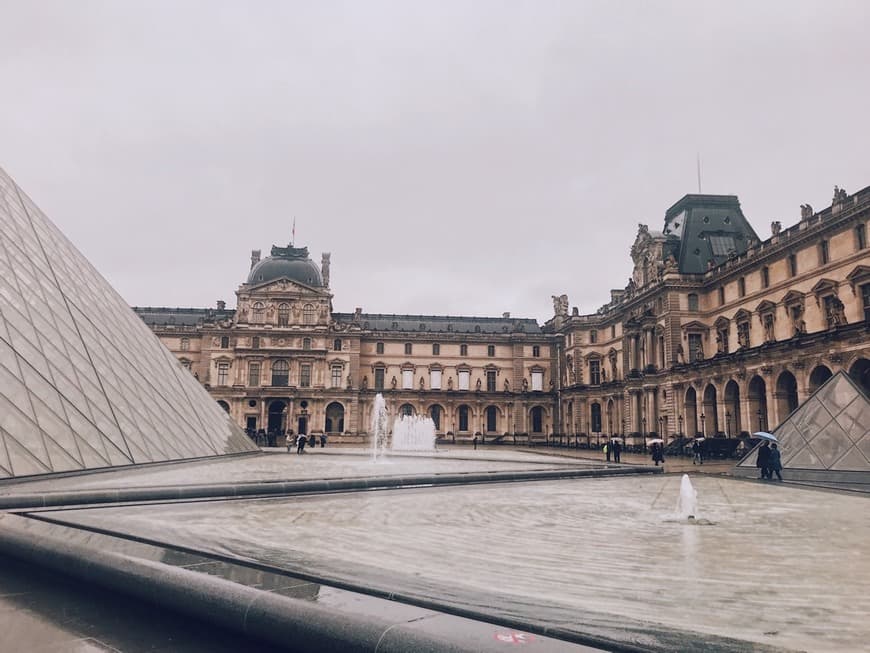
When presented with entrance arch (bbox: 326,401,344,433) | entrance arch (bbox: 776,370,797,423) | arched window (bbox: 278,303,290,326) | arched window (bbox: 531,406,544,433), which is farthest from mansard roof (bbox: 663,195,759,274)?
arched window (bbox: 278,303,290,326)

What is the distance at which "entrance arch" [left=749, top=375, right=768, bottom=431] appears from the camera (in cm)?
3641

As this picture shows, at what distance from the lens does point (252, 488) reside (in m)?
11.7

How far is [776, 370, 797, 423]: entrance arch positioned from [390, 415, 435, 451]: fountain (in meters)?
22.0

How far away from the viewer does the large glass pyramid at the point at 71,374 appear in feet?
40.0

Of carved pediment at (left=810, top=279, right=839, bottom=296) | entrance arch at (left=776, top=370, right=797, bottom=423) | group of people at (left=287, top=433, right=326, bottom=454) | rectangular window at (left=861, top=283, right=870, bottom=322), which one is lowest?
group of people at (left=287, top=433, right=326, bottom=454)

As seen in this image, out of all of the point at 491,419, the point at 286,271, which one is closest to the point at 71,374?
the point at 286,271

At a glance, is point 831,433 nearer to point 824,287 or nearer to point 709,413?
point 824,287

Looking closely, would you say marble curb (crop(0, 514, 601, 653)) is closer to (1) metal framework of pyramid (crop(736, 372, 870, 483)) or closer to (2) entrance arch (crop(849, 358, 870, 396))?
(1) metal framework of pyramid (crop(736, 372, 870, 483))

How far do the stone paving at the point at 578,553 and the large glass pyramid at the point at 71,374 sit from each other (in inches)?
181

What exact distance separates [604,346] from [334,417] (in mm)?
28508

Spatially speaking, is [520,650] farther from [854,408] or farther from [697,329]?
[697,329]

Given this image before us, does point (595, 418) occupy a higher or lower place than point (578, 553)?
higher

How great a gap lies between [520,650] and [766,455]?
17693 millimetres

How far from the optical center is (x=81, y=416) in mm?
13547
